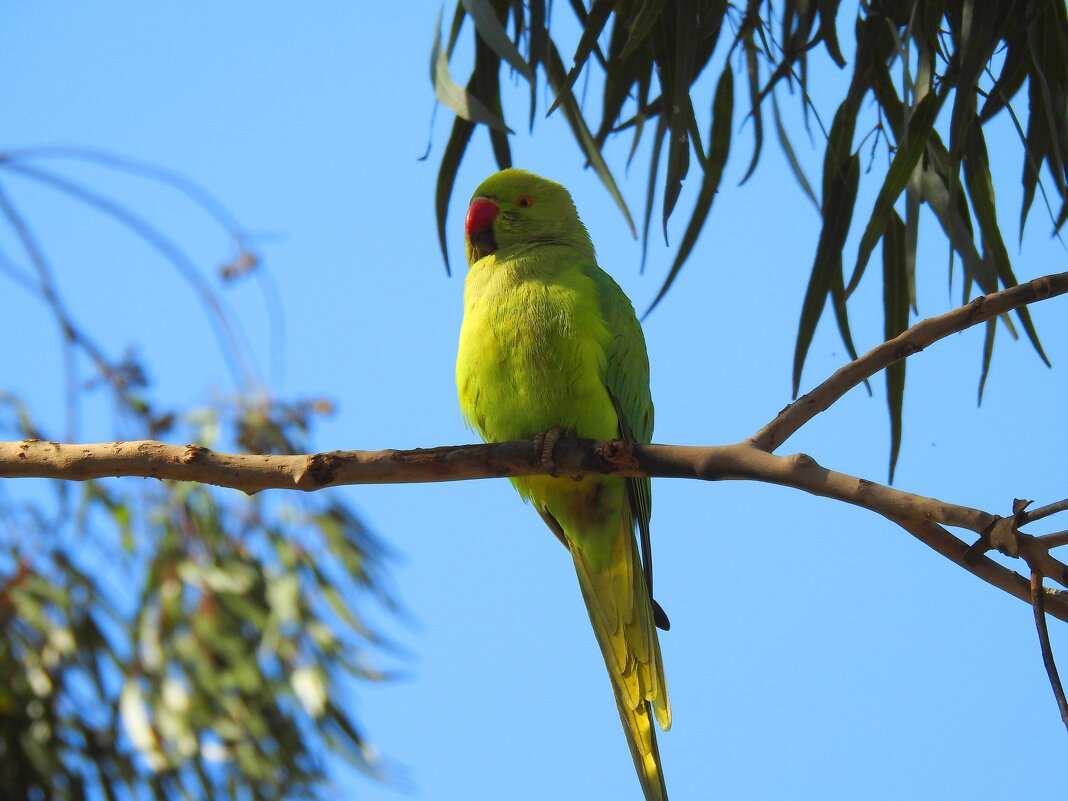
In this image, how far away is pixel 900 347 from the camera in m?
1.74

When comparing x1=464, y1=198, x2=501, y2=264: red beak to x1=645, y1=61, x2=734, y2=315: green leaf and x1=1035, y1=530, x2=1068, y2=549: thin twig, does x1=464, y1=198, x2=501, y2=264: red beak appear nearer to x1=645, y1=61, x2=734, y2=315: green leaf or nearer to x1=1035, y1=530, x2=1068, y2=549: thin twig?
x1=645, y1=61, x2=734, y2=315: green leaf

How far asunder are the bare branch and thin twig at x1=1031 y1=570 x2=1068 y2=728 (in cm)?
47

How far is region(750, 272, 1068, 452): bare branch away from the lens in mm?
1706

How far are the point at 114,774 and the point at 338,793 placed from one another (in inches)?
35.2

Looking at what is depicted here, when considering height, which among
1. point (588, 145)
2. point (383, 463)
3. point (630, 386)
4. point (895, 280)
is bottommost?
point (383, 463)

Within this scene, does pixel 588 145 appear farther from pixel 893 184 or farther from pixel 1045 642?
pixel 1045 642

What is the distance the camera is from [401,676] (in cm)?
435

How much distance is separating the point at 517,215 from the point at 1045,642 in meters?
2.14

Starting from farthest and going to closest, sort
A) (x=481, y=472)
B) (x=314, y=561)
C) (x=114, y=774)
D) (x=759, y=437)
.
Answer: (x=314, y=561)
(x=114, y=774)
(x=481, y=472)
(x=759, y=437)

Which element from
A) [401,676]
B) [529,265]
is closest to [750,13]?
[529,265]

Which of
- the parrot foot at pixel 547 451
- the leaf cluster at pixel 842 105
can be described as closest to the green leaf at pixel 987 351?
the leaf cluster at pixel 842 105

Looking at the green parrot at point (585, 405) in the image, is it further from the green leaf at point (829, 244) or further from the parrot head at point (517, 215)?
the green leaf at point (829, 244)

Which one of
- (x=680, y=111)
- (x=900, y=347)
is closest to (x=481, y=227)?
(x=680, y=111)

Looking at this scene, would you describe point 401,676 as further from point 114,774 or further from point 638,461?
point 638,461
